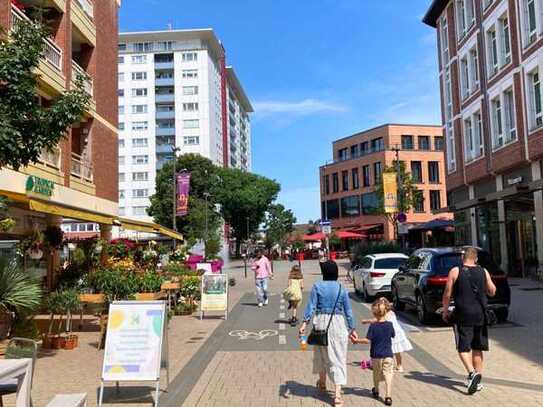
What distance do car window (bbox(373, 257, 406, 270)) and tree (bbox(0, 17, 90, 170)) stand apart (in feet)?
40.7

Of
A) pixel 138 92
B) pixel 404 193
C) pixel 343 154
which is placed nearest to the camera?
pixel 404 193

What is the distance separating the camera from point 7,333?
30.5 feet

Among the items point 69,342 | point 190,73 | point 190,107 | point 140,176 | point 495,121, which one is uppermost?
point 190,73

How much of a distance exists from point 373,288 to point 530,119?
1067 centimetres

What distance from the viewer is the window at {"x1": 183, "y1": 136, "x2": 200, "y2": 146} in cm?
9344

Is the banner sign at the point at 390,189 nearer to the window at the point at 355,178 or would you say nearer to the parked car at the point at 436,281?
the parked car at the point at 436,281

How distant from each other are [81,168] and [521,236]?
18.5 metres

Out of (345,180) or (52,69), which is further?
(345,180)

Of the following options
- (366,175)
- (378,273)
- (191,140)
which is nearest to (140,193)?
(191,140)

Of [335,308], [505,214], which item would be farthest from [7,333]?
[505,214]

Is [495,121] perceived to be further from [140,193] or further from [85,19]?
[140,193]

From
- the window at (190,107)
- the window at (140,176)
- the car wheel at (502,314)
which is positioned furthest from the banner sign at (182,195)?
the window at (190,107)

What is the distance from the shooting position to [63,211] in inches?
467

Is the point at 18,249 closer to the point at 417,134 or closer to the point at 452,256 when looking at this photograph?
the point at 452,256
